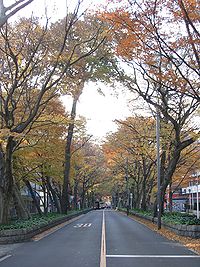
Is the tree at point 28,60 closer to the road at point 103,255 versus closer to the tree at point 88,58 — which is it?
the tree at point 88,58

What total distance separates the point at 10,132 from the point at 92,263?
7.84m

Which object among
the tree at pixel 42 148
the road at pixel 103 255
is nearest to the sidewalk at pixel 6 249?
the road at pixel 103 255

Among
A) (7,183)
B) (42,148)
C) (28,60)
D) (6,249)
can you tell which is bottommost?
(6,249)

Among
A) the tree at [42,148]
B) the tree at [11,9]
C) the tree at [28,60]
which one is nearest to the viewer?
the tree at [11,9]

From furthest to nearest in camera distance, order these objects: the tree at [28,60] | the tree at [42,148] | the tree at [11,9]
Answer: the tree at [42,148]
the tree at [28,60]
the tree at [11,9]

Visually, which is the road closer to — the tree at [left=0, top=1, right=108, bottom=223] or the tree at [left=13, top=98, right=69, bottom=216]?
the tree at [left=0, top=1, right=108, bottom=223]

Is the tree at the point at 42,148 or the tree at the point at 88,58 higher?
the tree at the point at 88,58

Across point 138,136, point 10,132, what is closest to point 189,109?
point 138,136

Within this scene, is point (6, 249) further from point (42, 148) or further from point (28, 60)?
point (42, 148)

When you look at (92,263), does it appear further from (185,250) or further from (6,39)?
(6,39)

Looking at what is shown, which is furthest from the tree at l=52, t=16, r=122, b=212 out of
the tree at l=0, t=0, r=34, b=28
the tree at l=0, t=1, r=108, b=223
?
the tree at l=0, t=0, r=34, b=28

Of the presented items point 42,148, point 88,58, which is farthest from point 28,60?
point 42,148

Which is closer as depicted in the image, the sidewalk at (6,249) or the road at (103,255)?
the road at (103,255)

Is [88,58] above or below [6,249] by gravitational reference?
above
